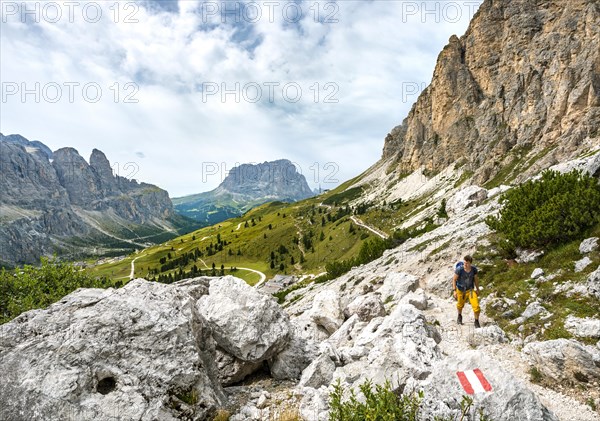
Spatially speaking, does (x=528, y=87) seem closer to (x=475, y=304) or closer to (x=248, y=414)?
(x=475, y=304)

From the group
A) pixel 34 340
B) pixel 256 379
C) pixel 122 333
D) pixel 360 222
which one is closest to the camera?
pixel 34 340

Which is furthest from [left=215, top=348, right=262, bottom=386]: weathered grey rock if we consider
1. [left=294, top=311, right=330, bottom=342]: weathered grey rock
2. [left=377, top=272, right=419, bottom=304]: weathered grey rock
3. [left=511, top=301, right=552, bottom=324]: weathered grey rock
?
[left=377, top=272, right=419, bottom=304]: weathered grey rock

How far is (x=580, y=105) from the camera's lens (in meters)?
116

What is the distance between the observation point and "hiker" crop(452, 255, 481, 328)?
16797 millimetres

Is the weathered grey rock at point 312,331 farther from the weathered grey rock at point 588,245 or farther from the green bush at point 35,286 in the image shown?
the green bush at point 35,286

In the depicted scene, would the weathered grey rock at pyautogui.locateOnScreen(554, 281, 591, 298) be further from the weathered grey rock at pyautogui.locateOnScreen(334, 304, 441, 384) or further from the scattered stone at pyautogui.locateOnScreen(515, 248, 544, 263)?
the weathered grey rock at pyautogui.locateOnScreen(334, 304, 441, 384)

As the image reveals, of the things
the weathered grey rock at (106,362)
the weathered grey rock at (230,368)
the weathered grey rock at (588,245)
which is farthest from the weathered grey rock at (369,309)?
the weathered grey rock at (106,362)

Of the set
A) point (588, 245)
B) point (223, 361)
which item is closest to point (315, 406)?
point (223, 361)

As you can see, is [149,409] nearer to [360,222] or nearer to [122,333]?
[122,333]

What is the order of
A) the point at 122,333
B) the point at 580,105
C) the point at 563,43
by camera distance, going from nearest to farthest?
the point at 122,333
the point at 580,105
the point at 563,43

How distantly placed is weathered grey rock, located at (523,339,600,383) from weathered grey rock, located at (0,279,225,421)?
11265 millimetres

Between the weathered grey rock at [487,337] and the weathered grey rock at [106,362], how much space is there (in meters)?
11.6

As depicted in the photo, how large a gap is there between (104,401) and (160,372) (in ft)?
4.85

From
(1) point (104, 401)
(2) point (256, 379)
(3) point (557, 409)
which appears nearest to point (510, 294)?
(3) point (557, 409)
